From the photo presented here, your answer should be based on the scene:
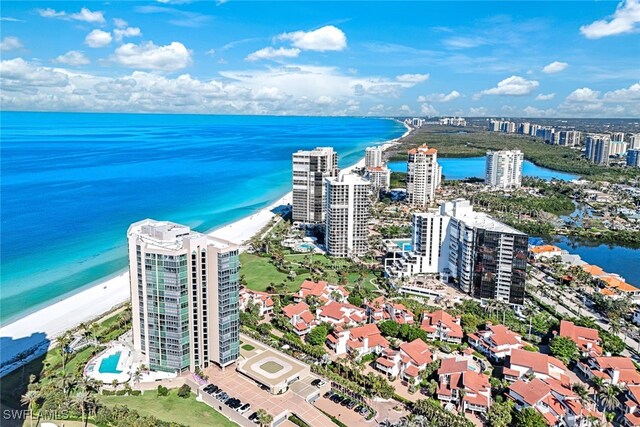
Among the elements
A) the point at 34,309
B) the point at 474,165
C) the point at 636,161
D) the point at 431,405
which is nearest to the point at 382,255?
the point at 431,405

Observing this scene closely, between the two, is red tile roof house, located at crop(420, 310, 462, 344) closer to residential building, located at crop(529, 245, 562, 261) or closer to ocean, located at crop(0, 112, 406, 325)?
residential building, located at crop(529, 245, 562, 261)

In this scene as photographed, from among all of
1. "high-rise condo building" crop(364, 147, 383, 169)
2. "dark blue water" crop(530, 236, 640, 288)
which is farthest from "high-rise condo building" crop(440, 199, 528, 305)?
"high-rise condo building" crop(364, 147, 383, 169)

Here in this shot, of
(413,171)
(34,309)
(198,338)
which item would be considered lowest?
(34,309)

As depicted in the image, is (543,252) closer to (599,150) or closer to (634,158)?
(634,158)

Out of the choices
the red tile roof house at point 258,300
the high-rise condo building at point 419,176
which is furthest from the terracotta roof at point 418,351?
the high-rise condo building at point 419,176

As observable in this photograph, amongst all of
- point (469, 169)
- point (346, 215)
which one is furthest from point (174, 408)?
point (469, 169)

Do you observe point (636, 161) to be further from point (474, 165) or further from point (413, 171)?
point (413, 171)
